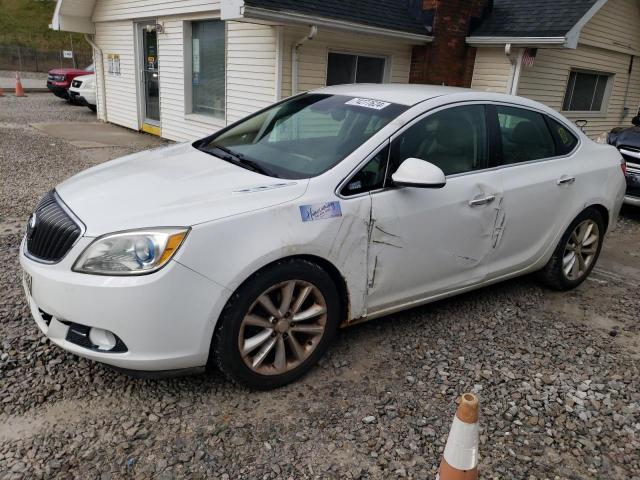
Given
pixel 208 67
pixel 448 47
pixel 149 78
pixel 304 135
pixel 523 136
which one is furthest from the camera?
pixel 149 78

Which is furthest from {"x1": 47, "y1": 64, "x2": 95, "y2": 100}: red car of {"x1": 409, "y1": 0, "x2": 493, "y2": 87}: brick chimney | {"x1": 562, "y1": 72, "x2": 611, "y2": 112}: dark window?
{"x1": 562, "y1": 72, "x2": 611, "y2": 112}: dark window

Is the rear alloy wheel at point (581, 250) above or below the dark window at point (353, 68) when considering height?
below

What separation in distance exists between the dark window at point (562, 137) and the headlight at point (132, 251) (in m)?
3.04

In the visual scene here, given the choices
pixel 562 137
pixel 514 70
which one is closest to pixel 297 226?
pixel 562 137

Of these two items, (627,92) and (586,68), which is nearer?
(586,68)

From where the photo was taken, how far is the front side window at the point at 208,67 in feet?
32.2

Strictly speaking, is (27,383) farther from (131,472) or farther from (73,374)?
(131,472)

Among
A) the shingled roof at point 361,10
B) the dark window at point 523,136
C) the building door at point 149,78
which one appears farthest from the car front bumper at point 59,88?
the dark window at point 523,136

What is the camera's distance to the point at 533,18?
9.48 m

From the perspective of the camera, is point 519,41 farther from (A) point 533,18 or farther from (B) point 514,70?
(A) point 533,18

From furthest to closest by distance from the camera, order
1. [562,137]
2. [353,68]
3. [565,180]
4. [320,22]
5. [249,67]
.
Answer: [353,68], [249,67], [320,22], [562,137], [565,180]

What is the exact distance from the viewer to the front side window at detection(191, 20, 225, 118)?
980cm

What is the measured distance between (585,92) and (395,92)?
10332mm

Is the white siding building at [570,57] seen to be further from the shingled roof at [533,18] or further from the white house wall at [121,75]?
the white house wall at [121,75]
